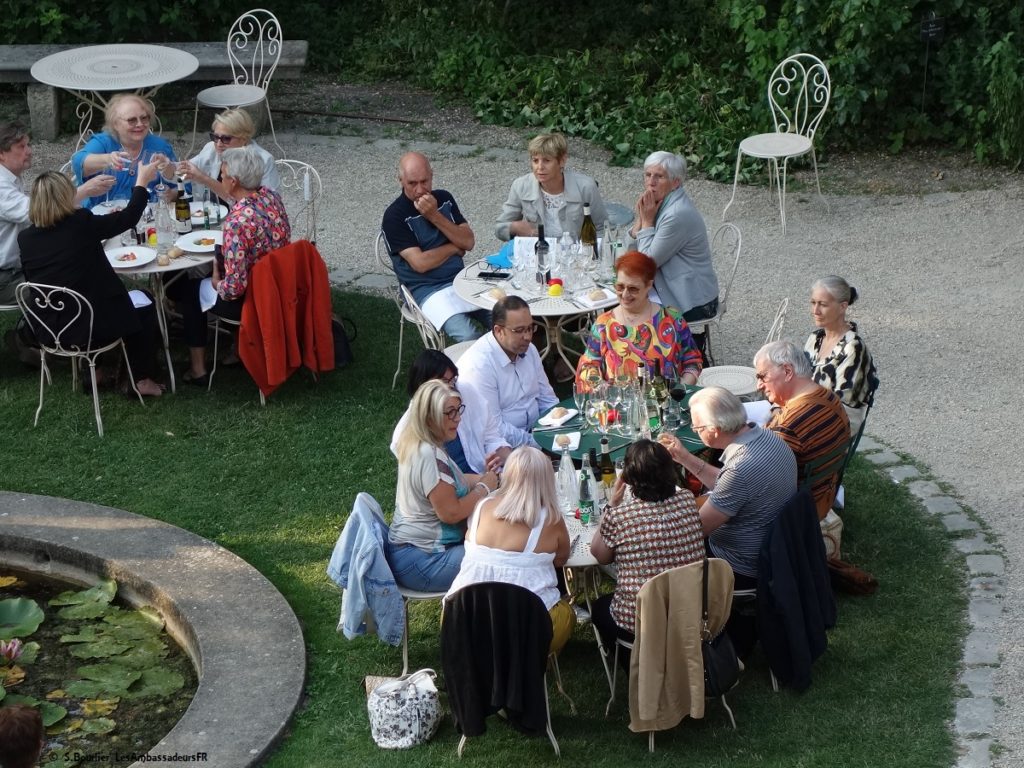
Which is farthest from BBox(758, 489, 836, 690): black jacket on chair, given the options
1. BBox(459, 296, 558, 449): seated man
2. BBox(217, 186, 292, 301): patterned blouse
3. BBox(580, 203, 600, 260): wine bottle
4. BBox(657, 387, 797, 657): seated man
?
BBox(217, 186, 292, 301): patterned blouse

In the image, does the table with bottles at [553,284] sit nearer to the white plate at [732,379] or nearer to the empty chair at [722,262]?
the empty chair at [722,262]

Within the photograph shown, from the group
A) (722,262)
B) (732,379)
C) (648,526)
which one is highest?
(648,526)

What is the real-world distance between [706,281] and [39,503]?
3.59 m

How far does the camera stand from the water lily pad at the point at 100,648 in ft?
18.9

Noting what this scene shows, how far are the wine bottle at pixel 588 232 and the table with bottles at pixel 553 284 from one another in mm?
111

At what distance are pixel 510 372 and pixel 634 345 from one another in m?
0.60

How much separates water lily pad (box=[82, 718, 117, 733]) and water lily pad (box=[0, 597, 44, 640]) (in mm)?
727

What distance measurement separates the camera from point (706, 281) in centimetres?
758

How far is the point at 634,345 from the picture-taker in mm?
6516

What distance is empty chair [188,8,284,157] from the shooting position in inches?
445

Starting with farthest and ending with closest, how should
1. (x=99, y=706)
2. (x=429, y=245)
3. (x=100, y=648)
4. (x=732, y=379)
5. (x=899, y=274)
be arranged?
(x=899, y=274) < (x=429, y=245) < (x=732, y=379) < (x=100, y=648) < (x=99, y=706)

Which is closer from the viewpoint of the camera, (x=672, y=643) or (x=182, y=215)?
(x=672, y=643)

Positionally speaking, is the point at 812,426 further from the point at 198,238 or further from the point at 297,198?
the point at 297,198

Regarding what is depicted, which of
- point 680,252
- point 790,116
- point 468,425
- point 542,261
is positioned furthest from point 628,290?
point 790,116
